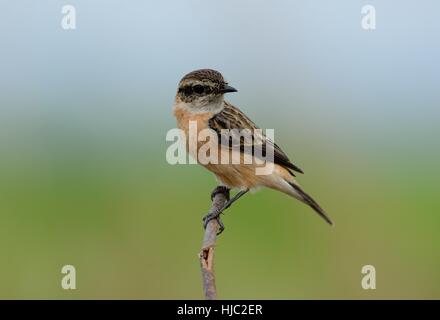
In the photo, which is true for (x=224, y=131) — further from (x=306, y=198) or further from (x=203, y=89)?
(x=306, y=198)

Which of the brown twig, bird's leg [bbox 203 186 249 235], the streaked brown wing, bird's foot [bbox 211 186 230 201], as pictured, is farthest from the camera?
bird's foot [bbox 211 186 230 201]

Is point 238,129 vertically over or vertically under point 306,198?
over

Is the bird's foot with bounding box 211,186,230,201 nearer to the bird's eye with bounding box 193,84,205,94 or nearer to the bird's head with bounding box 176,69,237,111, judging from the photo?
the bird's head with bounding box 176,69,237,111

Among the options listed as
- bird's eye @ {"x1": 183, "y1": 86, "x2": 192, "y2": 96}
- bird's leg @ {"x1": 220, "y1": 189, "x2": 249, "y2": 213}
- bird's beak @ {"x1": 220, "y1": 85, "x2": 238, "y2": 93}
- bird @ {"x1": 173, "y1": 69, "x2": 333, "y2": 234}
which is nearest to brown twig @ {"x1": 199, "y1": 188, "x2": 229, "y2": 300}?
bird's leg @ {"x1": 220, "y1": 189, "x2": 249, "y2": 213}

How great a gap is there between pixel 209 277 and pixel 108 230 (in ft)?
17.6

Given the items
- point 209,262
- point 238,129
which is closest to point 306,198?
point 238,129

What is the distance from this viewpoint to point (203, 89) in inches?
249

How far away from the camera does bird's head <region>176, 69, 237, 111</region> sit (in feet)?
20.5

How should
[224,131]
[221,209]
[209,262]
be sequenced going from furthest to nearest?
[224,131] → [221,209] → [209,262]

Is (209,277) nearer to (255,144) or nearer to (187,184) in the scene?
(255,144)

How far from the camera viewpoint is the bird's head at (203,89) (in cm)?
624

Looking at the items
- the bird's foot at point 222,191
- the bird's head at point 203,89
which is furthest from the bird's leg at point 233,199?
the bird's head at point 203,89

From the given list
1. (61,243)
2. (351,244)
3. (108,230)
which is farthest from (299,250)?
(61,243)

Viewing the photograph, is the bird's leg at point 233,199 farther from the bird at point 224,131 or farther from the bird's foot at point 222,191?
the bird's foot at point 222,191
